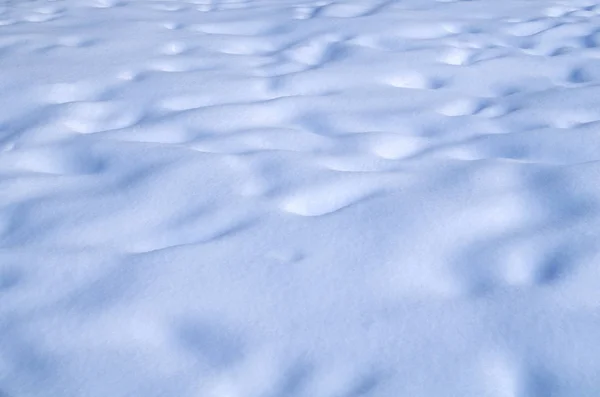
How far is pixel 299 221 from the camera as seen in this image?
4.17 ft

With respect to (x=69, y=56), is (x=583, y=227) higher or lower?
lower

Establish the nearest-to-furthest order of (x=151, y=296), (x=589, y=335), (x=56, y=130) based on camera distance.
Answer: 1. (x=589, y=335)
2. (x=151, y=296)
3. (x=56, y=130)

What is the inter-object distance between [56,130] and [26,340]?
78 cm

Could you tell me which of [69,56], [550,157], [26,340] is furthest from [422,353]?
[69,56]

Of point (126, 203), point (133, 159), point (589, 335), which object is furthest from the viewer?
point (133, 159)

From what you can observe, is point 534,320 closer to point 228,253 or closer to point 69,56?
point 228,253

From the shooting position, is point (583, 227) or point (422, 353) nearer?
point (422, 353)

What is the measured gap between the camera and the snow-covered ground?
97 centimetres

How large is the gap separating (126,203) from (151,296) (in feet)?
1.00

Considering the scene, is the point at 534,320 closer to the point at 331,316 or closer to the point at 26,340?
the point at 331,316

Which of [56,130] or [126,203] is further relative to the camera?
[56,130]

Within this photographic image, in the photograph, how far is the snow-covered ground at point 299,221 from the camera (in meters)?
0.97

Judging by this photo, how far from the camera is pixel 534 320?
1010 millimetres

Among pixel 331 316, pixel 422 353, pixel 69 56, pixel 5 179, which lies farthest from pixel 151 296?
pixel 69 56
